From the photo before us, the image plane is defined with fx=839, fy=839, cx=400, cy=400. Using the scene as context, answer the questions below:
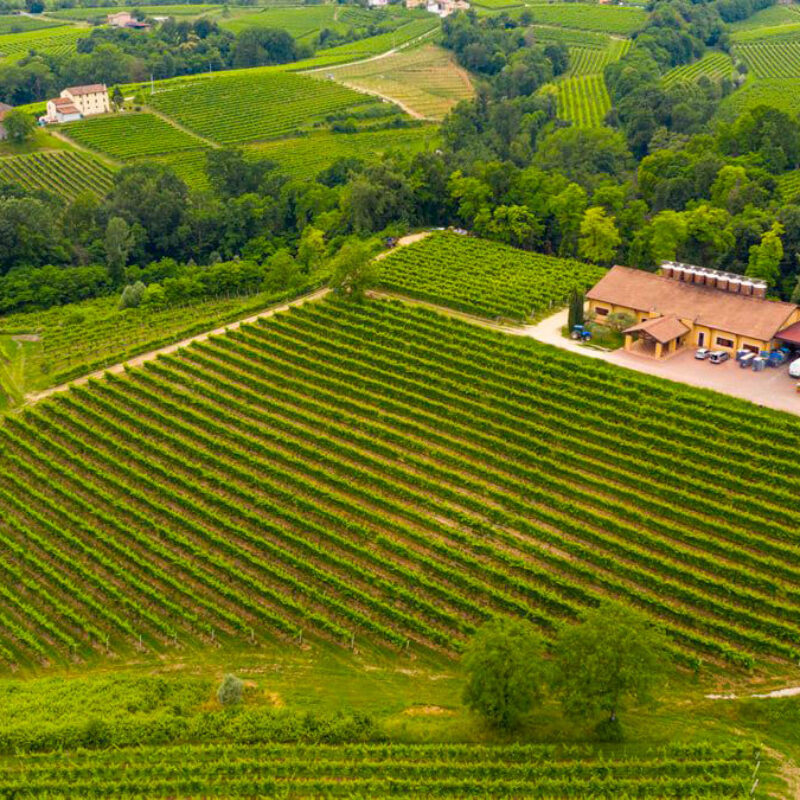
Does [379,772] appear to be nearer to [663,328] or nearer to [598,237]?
[663,328]

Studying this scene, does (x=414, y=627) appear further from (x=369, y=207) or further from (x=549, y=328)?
(x=369, y=207)

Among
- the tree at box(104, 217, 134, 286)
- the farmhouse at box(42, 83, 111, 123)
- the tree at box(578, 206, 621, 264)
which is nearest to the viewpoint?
the tree at box(578, 206, 621, 264)

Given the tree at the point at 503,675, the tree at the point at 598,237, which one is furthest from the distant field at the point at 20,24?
the tree at the point at 503,675

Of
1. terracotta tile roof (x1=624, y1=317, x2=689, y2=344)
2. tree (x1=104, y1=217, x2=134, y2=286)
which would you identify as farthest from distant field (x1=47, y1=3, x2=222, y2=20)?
terracotta tile roof (x1=624, y1=317, x2=689, y2=344)

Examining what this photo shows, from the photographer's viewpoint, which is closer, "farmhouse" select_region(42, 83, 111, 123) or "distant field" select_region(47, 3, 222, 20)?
"farmhouse" select_region(42, 83, 111, 123)

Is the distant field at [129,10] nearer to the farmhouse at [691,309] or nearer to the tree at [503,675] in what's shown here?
the farmhouse at [691,309]

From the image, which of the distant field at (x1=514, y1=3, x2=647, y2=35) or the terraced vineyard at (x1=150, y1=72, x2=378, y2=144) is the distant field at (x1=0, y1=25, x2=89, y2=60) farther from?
the distant field at (x1=514, y1=3, x2=647, y2=35)

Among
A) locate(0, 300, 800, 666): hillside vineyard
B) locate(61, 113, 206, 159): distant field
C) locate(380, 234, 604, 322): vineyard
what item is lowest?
locate(0, 300, 800, 666): hillside vineyard
